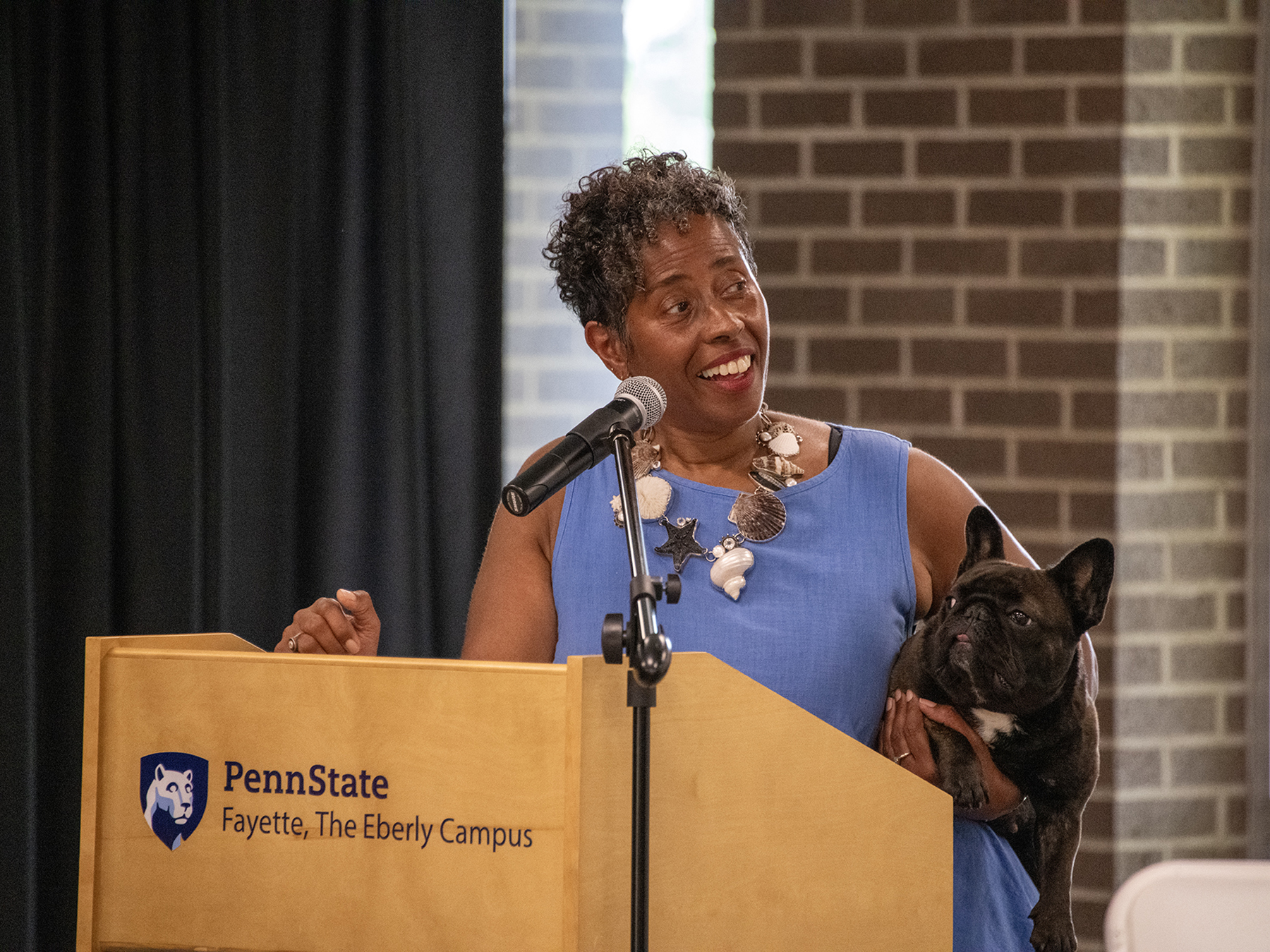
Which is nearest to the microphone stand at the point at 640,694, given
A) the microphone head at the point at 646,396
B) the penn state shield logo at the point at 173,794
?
the microphone head at the point at 646,396

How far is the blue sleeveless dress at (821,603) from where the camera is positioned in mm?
1442

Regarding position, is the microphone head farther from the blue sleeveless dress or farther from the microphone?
the blue sleeveless dress

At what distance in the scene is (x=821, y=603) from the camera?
1493 millimetres

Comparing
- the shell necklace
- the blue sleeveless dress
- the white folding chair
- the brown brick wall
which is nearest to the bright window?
the brown brick wall

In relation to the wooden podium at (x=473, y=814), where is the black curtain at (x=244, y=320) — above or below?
above

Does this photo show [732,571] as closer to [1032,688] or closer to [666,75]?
[1032,688]

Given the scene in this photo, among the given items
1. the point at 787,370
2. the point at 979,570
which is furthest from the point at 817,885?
the point at 787,370

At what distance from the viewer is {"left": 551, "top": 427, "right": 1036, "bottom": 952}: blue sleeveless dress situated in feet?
4.73

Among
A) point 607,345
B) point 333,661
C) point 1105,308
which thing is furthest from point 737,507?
point 1105,308

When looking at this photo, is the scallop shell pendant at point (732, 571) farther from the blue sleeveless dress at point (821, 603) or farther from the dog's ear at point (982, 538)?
the dog's ear at point (982, 538)

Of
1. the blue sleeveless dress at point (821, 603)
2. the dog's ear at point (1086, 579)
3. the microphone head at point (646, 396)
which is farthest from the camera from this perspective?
the blue sleeveless dress at point (821, 603)

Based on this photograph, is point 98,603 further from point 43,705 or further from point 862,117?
point 862,117

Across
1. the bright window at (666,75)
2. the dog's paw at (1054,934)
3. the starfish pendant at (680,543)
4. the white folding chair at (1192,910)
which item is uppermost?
the bright window at (666,75)

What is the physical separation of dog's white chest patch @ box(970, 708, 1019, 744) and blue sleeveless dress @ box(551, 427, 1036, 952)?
17 cm
